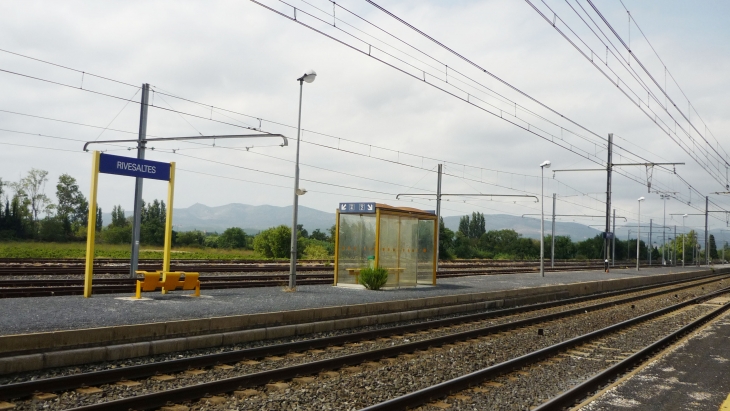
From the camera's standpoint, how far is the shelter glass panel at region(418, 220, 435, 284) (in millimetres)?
23953

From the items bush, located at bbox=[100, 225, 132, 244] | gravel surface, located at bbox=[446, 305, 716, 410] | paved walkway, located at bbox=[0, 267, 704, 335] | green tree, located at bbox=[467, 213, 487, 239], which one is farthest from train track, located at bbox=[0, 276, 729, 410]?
green tree, located at bbox=[467, 213, 487, 239]

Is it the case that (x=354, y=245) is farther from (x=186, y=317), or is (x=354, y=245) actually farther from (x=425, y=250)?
(x=186, y=317)

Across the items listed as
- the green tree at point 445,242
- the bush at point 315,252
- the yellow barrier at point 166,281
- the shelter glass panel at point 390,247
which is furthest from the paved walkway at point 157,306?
the green tree at point 445,242

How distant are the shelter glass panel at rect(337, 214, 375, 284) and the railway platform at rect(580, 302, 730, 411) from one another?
11617mm

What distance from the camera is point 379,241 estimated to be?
72.4 ft

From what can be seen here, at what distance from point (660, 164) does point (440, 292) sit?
2027cm

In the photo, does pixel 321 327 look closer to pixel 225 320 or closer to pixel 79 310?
pixel 225 320

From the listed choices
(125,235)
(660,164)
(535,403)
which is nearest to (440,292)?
(535,403)

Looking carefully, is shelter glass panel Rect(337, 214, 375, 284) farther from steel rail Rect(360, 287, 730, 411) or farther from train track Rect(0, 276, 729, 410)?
steel rail Rect(360, 287, 730, 411)

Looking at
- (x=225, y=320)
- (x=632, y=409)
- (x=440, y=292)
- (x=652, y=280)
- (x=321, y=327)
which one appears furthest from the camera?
(x=652, y=280)

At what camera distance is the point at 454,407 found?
789 centimetres

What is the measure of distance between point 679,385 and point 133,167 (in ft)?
45.2

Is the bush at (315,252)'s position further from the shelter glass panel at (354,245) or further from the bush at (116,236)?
the shelter glass panel at (354,245)

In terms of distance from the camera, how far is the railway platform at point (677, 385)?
7.98m
